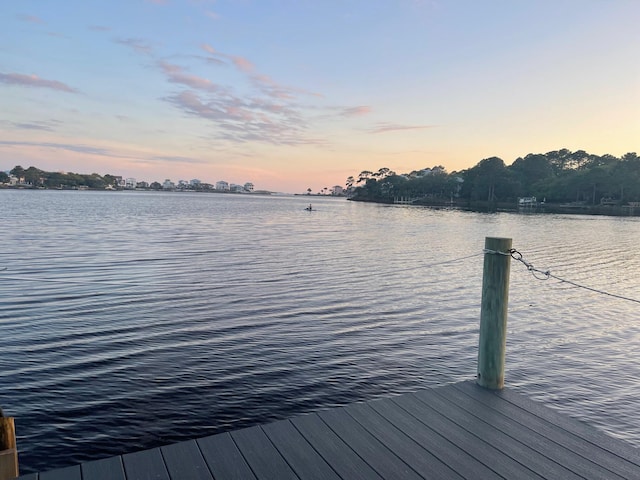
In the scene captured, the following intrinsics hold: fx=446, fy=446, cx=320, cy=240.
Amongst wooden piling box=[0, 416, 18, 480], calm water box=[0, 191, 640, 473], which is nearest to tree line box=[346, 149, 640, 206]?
calm water box=[0, 191, 640, 473]

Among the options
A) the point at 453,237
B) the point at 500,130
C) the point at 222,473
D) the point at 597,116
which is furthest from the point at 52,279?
the point at 500,130

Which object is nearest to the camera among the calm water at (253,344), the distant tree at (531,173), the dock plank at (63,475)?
the dock plank at (63,475)

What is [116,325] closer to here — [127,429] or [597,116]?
[127,429]

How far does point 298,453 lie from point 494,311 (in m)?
2.12

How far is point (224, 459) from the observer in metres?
2.82

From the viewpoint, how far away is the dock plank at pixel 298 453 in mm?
2680

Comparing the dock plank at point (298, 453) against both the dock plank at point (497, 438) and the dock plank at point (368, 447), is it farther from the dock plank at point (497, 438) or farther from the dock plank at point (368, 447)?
the dock plank at point (497, 438)

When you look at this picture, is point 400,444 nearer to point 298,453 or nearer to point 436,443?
point 436,443

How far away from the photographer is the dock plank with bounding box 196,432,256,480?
2.65m

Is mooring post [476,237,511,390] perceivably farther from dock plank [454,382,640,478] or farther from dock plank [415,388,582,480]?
dock plank [415,388,582,480]

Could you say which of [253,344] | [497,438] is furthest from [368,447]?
[253,344]

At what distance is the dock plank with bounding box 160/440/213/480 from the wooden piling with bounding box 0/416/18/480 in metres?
0.81

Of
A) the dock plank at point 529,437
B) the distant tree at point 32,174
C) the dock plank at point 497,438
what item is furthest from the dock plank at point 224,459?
the distant tree at point 32,174

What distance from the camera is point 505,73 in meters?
27.0
